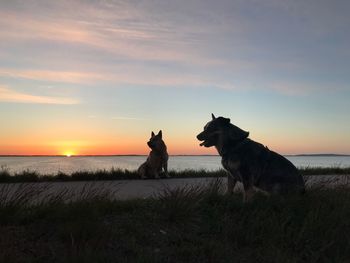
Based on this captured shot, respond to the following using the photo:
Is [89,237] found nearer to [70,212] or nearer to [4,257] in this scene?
[70,212]

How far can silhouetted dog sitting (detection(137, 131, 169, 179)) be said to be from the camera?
59.0 feet

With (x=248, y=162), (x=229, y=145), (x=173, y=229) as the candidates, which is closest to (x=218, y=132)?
(x=229, y=145)

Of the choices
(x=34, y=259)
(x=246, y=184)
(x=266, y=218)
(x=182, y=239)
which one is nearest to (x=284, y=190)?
(x=246, y=184)

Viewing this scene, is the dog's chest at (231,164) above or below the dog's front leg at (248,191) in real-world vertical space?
above

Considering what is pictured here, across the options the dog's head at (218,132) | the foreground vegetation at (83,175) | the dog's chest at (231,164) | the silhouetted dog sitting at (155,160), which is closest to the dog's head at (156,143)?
the silhouetted dog sitting at (155,160)

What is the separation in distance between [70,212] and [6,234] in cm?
97

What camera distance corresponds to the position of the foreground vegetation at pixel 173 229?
5.98 m

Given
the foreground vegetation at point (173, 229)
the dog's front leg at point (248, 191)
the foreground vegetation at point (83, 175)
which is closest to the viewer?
the foreground vegetation at point (173, 229)

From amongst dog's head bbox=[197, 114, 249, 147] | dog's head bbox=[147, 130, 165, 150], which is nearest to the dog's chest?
dog's head bbox=[197, 114, 249, 147]

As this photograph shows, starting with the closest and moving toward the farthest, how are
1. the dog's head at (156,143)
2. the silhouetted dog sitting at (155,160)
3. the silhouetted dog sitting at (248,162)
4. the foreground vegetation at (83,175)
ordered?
the silhouetted dog sitting at (248,162) < the foreground vegetation at (83,175) < the silhouetted dog sitting at (155,160) < the dog's head at (156,143)

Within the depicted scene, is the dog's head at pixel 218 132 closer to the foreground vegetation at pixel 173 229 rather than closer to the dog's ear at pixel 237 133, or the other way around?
the dog's ear at pixel 237 133

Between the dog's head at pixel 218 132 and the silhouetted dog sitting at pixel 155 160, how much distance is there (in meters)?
8.43

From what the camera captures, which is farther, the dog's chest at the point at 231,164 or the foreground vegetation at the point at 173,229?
the dog's chest at the point at 231,164

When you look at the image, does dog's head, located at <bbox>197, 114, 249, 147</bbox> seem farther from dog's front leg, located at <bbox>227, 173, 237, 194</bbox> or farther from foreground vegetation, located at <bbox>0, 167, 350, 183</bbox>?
foreground vegetation, located at <bbox>0, 167, 350, 183</bbox>
